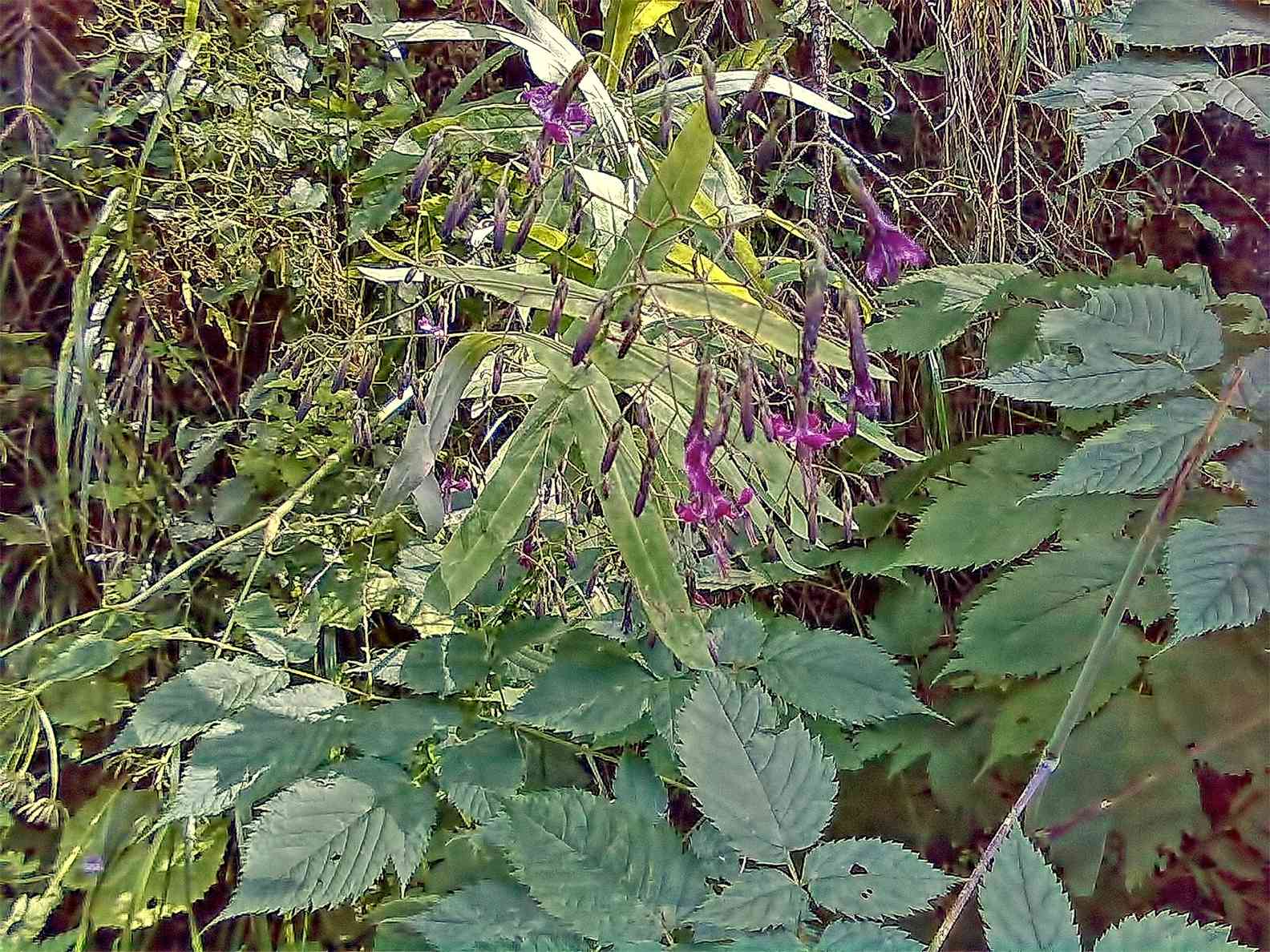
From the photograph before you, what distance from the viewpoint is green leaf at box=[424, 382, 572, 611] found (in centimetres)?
68

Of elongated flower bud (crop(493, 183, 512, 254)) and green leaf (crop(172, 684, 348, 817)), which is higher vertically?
elongated flower bud (crop(493, 183, 512, 254))

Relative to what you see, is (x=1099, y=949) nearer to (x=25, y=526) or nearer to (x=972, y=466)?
(x=972, y=466)

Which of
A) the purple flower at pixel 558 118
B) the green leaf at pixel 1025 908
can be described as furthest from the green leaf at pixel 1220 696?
the purple flower at pixel 558 118

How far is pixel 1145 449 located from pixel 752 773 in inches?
14.3

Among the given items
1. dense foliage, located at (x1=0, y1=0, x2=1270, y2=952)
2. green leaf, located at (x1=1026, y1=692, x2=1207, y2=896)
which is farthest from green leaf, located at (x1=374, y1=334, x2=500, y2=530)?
green leaf, located at (x1=1026, y1=692, x2=1207, y2=896)

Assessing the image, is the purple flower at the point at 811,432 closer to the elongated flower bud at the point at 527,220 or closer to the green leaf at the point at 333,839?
the elongated flower bud at the point at 527,220

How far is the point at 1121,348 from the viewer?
698 mm

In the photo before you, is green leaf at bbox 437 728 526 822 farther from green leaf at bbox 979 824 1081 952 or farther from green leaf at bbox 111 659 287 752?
green leaf at bbox 979 824 1081 952

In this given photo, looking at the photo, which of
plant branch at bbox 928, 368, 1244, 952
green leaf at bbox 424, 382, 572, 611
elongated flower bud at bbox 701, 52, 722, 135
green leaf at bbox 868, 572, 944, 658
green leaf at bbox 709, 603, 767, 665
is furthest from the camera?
green leaf at bbox 868, 572, 944, 658

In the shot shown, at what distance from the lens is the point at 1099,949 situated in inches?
19.4

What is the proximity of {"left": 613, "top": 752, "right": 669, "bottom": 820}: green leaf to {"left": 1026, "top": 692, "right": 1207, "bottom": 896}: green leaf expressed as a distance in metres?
0.31

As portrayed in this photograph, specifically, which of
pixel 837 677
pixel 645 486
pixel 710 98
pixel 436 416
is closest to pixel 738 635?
pixel 837 677

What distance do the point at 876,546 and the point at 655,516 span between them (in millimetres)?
351

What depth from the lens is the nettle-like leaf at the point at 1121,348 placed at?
0.68 meters
